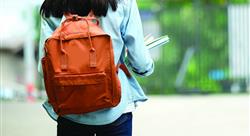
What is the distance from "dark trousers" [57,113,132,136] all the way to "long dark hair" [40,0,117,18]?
497 mm

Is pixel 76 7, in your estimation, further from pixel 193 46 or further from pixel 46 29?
pixel 193 46

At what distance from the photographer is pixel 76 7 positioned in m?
3.15

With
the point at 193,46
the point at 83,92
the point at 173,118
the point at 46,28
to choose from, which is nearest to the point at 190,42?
the point at 193,46

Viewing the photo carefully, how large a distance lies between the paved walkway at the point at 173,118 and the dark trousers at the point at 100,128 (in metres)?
4.32

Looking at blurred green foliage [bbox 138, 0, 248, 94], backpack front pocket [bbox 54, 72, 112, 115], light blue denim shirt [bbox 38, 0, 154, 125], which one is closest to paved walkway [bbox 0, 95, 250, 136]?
blurred green foliage [bbox 138, 0, 248, 94]

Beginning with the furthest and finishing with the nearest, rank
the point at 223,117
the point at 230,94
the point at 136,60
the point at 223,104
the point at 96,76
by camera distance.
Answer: the point at 230,94, the point at 223,104, the point at 223,117, the point at 136,60, the point at 96,76

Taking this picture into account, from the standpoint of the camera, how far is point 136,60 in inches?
124

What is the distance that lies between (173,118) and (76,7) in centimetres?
617

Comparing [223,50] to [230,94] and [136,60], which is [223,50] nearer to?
[230,94]

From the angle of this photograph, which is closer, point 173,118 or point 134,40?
point 134,40

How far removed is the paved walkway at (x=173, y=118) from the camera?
7805mm

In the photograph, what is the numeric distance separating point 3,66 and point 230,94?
5291 mm

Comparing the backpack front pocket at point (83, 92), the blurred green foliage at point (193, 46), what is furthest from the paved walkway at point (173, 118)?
the backpack front pocket at point (83, 92)

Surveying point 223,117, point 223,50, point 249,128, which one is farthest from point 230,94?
point 249,128
